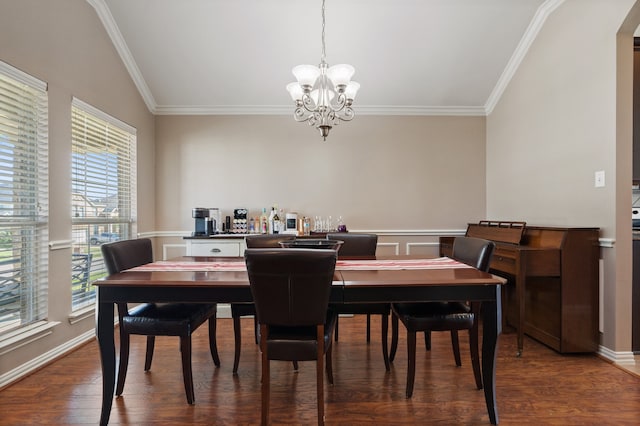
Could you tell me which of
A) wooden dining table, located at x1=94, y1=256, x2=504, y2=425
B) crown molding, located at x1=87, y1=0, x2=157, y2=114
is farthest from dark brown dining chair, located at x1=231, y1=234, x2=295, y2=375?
crown molding, located at x1=87, y1=0, x2=157, y2=114

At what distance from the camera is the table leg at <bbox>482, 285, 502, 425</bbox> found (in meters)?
1.73

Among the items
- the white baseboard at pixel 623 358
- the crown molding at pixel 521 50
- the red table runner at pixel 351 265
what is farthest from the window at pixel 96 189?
the white baseboard at pixel 623 358

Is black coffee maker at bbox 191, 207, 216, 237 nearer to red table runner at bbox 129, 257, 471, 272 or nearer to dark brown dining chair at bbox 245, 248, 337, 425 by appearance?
red table runner at bbox 129, 257, 471, 272

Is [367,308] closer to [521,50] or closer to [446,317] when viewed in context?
[446,317]

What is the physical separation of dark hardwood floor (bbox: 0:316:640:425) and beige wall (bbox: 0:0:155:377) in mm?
290

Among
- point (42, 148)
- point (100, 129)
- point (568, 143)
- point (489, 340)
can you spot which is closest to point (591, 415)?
point (489, 340)

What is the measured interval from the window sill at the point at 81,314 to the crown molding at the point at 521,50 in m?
4.60

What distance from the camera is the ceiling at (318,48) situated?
3010mm

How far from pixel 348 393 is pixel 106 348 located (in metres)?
1.36

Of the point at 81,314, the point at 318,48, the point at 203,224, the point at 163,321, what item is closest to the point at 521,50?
the point at 318,48

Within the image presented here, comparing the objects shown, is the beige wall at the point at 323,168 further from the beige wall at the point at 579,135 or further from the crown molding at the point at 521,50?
the beige wall at the point at 579,135

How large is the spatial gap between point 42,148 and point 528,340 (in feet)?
13.4

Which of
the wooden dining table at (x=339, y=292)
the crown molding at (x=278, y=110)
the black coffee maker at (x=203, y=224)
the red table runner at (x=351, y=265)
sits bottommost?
the wooden dining table at (x=339, y=292)

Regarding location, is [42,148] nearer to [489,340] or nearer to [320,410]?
[320,410]
